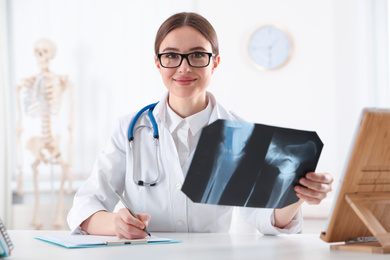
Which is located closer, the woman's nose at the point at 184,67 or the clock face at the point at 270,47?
the woman's nose at the point at 184,67

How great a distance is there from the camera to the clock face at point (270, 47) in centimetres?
389

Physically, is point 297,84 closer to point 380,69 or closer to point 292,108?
point 292,108

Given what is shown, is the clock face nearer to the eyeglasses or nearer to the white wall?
the white wall

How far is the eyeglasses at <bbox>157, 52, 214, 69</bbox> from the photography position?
1537 mm

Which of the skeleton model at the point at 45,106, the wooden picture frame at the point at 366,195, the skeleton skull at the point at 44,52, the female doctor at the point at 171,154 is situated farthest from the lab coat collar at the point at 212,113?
the skeleton skull at the point at 44,52

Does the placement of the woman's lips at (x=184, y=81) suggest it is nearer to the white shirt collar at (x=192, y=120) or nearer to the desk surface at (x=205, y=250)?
the white shirt collar at (x=192, y=120)

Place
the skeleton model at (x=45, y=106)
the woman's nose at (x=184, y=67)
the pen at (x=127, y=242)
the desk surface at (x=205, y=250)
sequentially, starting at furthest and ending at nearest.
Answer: the skeleton model at (x=45, y=106) < the woman's nose at (x=184, y=67) < the pen at (x=127, y=242) < the desk surface at (x=205, y=250)

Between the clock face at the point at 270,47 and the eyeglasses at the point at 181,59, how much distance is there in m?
2.45

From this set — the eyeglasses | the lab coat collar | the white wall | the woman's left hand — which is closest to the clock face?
the white wall

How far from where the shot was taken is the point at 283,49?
12.8ft

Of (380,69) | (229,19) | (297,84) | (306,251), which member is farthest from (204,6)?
(306,251)

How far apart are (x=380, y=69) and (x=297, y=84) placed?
0.66 meters

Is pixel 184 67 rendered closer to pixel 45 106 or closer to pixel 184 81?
pixel 184 81

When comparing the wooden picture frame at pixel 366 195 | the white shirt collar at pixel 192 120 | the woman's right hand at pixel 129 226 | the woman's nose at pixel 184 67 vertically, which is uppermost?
the woman's nose at pixel 184 67
